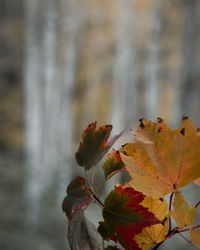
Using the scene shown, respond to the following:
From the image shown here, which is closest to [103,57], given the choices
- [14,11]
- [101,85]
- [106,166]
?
[101,85]

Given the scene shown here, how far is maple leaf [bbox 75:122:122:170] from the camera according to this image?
16 cm

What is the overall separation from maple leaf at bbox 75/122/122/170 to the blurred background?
2 centimetres

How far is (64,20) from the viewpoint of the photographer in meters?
5.37

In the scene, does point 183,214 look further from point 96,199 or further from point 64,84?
point 64,84

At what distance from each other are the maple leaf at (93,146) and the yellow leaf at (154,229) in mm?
34

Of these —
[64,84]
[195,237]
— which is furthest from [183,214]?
[64,84]

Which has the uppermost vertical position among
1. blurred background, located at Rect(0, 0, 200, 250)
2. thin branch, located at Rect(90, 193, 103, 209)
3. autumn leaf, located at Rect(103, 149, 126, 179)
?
blurred background, located at Rect(0, 0, 200, 250)

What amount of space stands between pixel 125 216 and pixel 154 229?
0.05 ft

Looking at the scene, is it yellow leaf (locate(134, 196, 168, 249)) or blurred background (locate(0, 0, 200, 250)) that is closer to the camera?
yellow leaf (locate(134, 196, 168, 249))

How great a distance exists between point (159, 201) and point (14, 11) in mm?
8913

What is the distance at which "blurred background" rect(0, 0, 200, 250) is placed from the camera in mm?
3918

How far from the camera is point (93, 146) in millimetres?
164

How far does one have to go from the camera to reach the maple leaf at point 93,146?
0.16 metres

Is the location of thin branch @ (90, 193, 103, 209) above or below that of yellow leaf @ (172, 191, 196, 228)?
above
